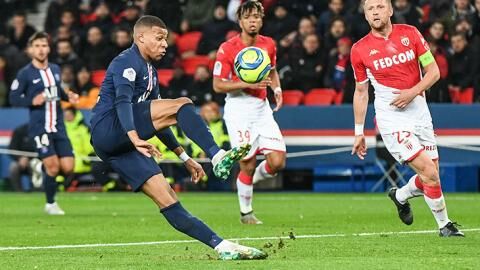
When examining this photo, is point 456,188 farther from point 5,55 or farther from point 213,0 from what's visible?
point 5,55

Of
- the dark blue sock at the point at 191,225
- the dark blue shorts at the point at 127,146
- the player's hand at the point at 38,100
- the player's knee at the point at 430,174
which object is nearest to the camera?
the dark blue sock at the point at 191,225

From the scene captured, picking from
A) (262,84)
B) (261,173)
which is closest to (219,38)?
(261,173)

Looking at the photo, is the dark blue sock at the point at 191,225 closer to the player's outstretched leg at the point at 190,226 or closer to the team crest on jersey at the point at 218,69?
the player's outstretched leg at the point at 190,226

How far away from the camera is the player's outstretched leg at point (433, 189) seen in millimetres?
12453

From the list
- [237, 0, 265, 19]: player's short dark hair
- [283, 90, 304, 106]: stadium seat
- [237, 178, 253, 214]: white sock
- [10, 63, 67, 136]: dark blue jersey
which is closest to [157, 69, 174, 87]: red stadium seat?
[283, 90, 304, 106]: stadium seat

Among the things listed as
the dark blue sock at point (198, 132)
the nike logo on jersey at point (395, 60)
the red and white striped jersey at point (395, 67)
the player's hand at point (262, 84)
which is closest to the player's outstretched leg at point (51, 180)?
the player's hand at point (262, 84)

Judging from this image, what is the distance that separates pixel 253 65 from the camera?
585 inches

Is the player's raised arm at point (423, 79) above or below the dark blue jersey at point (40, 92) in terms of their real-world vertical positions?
above

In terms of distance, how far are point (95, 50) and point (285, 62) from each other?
4.83 m

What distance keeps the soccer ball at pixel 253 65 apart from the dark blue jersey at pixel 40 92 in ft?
14.4

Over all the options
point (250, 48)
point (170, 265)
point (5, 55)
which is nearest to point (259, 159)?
point (5, 55)

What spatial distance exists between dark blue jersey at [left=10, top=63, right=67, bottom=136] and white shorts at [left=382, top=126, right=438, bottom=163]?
22.9 ft

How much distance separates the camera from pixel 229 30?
26797mm

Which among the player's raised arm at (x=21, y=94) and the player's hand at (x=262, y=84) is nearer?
the player's hand at (x=262, y=84)
